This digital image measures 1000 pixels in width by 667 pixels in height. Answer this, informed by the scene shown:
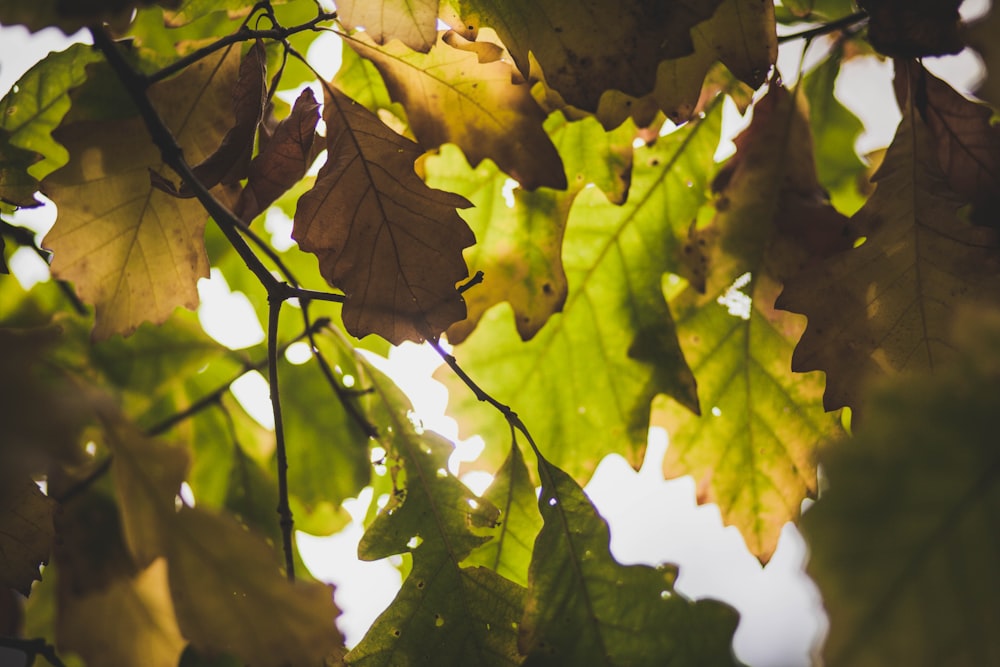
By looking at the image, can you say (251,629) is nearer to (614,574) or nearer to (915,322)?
(614,574)

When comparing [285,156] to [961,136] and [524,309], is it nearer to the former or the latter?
[524,309]

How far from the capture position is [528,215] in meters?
0.77

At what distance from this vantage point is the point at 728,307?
33.1 inches

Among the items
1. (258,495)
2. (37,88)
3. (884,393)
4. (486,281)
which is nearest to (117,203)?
(37,88)

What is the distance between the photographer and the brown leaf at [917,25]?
60 cm

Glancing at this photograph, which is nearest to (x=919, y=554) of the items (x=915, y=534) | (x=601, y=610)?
(x=915, y=534)

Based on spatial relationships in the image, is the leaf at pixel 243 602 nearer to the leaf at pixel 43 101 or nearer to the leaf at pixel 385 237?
the leaf at pixel 385 237

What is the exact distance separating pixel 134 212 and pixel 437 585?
428 millimetres

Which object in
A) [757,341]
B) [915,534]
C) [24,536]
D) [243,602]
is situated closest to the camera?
[915,534]

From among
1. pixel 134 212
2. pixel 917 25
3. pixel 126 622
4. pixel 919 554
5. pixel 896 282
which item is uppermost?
pixel 917 25

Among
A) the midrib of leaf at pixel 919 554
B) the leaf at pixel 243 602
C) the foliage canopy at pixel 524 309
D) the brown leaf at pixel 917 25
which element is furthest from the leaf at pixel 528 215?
the midrib of leaf at pixel 919 554

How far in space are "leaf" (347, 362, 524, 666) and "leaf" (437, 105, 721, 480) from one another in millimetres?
125

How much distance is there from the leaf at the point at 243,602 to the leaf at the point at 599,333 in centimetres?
41

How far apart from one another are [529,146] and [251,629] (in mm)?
444
